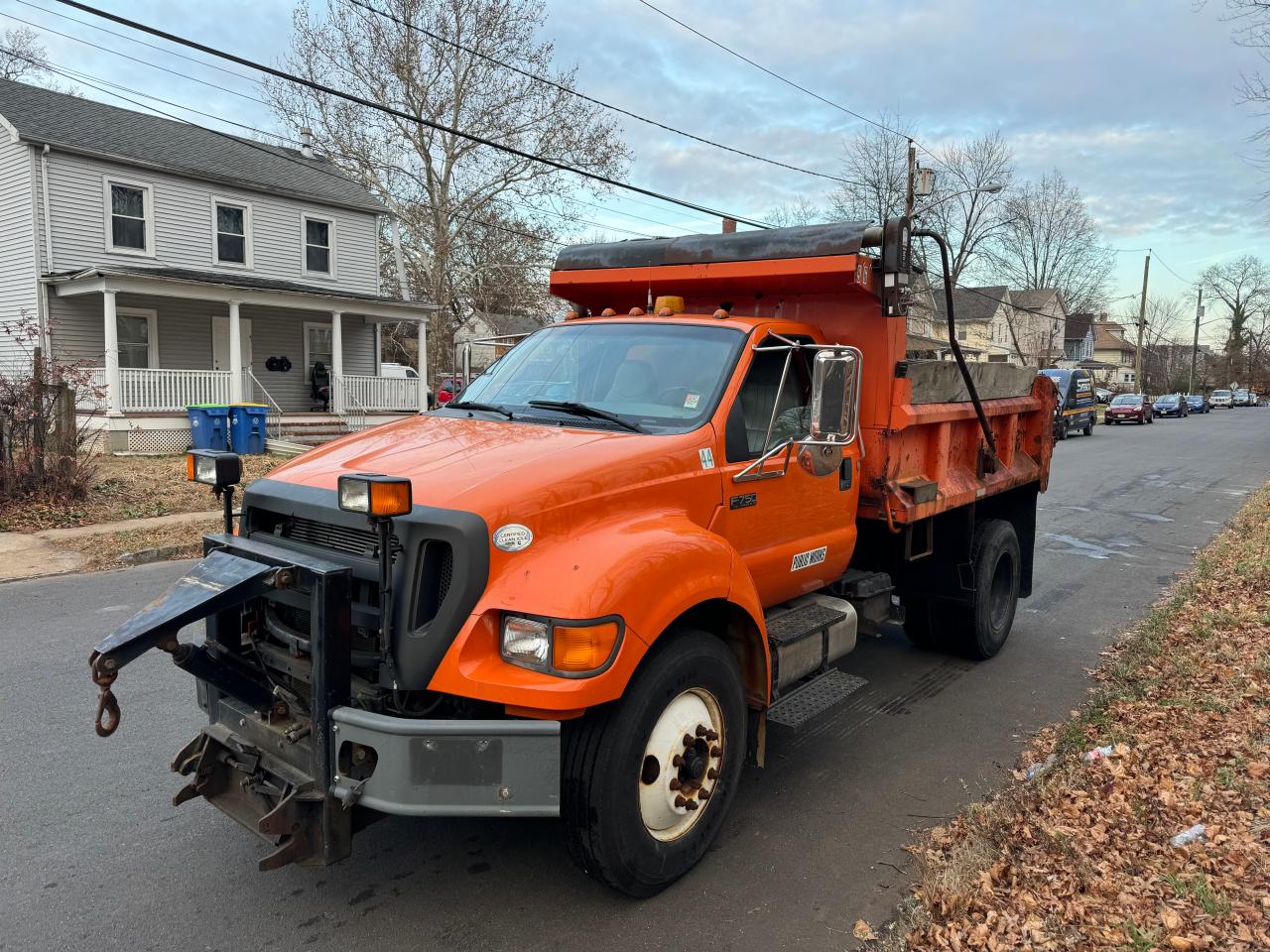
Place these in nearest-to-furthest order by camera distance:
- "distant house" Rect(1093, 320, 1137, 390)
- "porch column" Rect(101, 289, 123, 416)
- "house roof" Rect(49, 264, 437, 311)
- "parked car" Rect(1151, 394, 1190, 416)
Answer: "porch column" Rect(101, 289, 123, 416)
"house roof" Rect(49, 264, 437, 311)
"parked car" Rect(1151, 394, 1190, 416)
"distant house" Rect(1093, 320, 1137, 390)

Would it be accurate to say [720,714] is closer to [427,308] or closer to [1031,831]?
[1031,831]

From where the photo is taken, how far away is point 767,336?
4.43 metres

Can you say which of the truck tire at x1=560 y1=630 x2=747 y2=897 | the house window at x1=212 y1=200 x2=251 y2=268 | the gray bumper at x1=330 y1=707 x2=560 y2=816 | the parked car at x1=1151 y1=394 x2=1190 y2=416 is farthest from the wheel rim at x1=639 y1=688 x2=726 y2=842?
the parked car at x1=1151 y1=394 x2=1190 y2=416

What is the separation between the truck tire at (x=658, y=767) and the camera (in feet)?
10.00

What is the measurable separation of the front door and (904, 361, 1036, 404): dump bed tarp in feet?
64.1

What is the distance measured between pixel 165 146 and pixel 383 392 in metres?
7.71

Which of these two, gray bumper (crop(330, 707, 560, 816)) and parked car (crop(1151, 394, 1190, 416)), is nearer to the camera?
gray bumper (crop(330, 707, 560, 816))

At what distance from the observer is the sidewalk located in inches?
344

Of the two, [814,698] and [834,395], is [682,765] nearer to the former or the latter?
[834,395]

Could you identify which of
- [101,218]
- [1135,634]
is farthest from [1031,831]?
[101,218]

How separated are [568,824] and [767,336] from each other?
2473 millimetres

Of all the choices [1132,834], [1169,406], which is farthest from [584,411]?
[1169,406]

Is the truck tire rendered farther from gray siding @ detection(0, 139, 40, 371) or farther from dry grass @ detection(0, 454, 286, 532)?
gray siding @ detection(0, 139, 40, 371)

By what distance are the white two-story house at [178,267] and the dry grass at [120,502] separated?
3.91 meters
